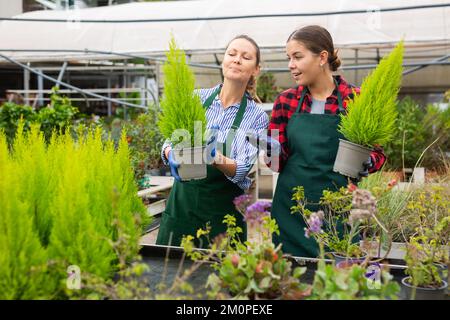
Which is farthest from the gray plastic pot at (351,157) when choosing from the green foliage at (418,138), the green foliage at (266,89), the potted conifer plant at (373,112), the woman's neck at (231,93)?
the green foliage at (266,89)

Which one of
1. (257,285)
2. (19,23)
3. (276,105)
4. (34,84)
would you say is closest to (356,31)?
(276,105)

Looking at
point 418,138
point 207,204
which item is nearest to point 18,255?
point 207,204

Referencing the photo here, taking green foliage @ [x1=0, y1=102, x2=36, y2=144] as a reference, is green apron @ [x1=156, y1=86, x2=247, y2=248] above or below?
below

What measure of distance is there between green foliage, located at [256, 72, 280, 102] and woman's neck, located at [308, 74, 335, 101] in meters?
5.07

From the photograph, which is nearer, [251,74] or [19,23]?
[251,74]

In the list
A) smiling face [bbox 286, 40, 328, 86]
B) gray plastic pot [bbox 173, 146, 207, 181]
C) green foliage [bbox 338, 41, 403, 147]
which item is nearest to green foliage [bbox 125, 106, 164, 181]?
smiling face [bbox 286, 40, 328, 86]

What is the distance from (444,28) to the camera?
577 centimetres

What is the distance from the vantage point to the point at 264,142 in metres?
1.96

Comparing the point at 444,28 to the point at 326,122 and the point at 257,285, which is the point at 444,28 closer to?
the point at 326,122

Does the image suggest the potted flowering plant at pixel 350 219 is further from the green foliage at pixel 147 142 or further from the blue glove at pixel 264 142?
the green foliage at pixel 147 142

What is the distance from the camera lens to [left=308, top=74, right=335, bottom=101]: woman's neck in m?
2.02

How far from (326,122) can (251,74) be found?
0.34 meters

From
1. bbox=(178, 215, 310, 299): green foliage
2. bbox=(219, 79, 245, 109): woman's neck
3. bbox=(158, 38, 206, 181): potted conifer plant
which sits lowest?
bbox=(178, 215, 310, 299): green foliage

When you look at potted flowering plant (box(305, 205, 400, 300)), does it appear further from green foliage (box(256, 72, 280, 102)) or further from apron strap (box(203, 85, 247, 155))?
green foliage (box(256, 72, 280, 102))
